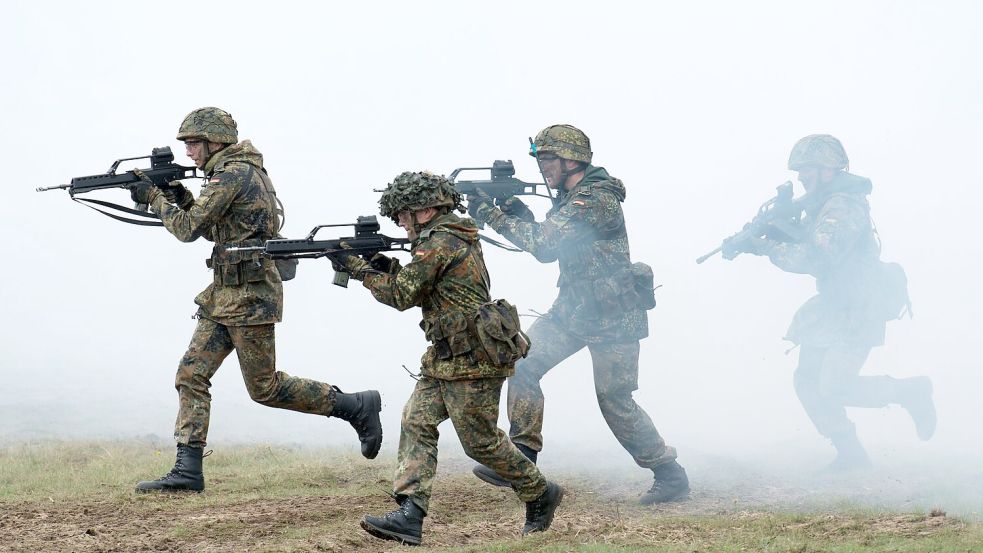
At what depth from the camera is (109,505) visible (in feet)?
22.7

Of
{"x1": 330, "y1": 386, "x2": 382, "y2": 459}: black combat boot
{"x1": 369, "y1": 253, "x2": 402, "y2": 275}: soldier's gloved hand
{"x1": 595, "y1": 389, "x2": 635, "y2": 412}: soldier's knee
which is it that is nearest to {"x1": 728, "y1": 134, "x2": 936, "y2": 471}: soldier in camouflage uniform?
{"x1": 595, "y1": 389, "x2": 635, "y2": 412}: soldier's knee

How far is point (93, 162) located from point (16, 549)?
80.8ft

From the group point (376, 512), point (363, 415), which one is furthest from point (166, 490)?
point (376, 512)

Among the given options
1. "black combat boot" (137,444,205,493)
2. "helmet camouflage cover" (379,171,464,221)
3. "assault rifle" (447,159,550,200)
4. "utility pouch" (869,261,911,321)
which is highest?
"assault rifle" (447,159,550,200)

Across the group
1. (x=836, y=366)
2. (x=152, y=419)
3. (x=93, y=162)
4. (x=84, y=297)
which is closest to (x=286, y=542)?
(x=836, y=366)

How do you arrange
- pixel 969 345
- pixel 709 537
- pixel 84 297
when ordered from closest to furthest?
pixel 709 537 → pixel 969 345 → pixel 84 297

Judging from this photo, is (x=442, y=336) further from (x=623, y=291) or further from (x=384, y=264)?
(x=623, y=291)

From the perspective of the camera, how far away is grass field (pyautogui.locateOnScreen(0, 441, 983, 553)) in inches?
231

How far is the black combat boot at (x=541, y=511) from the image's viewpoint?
20.0 ft

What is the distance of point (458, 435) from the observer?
5.75 m

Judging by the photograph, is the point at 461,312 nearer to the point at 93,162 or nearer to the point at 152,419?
the point at 152,419

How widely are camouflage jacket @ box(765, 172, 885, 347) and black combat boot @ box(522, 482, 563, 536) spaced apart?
4.32 m

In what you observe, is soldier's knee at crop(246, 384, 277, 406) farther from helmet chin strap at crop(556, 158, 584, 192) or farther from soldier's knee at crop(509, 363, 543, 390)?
helmet chin strap at crop(556, 158, 584, 192)

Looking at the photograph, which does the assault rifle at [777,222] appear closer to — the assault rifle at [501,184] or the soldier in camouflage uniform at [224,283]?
the assault rifle at [501,184]
